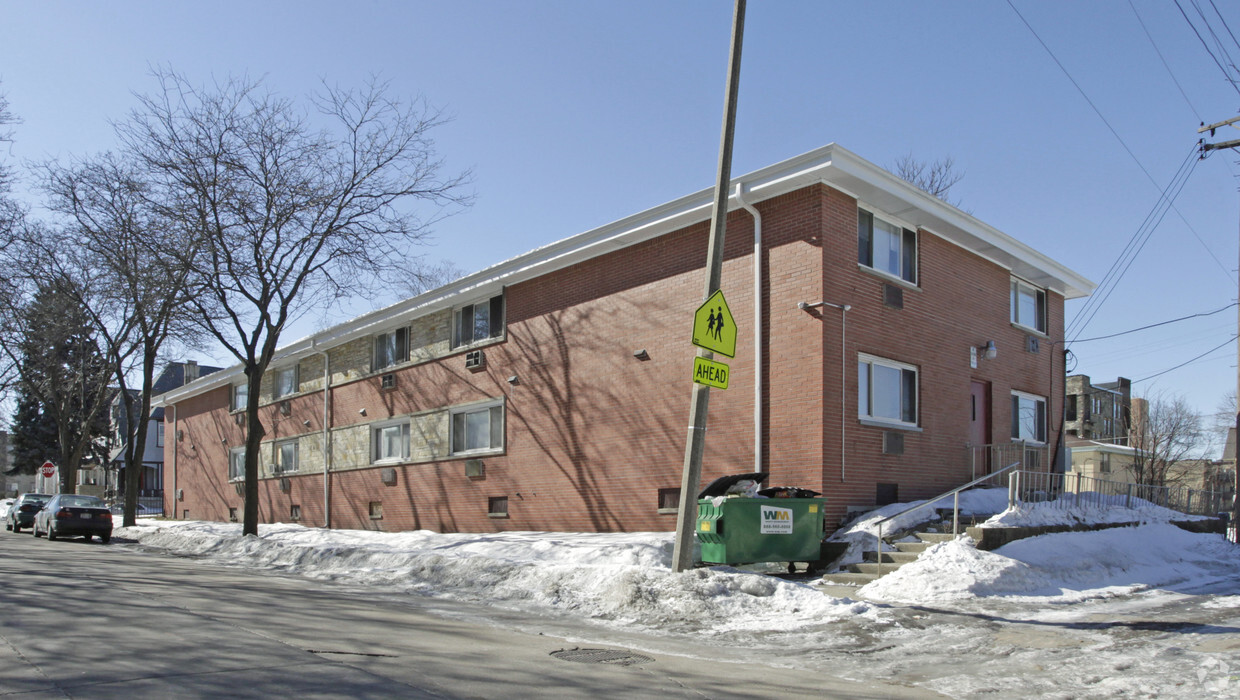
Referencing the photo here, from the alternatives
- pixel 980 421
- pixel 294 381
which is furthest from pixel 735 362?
pixel 294 381

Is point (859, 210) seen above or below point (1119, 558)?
above

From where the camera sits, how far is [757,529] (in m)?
13.0

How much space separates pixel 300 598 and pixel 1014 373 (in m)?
15.6

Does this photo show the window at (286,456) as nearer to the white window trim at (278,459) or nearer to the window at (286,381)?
the white window trim at (278,459)

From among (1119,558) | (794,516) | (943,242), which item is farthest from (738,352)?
(1119,558)

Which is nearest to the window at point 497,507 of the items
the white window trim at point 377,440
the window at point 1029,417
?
the white window trim at point 377,440

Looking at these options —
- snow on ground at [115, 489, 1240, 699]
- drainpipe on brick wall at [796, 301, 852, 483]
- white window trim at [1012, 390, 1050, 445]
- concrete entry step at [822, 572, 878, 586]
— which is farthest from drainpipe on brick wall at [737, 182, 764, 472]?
white window trim at [1012, 390, 1050, 445]

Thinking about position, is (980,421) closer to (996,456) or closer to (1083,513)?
(996,456)

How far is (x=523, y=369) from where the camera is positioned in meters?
20.9

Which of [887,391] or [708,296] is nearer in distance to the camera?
[708,296]

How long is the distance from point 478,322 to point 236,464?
18.0 m

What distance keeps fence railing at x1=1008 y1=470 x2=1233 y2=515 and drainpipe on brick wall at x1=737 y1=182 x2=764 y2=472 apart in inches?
157

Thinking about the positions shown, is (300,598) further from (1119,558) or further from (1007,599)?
(1119,558)

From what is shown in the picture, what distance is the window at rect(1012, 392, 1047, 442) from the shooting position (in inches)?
798
